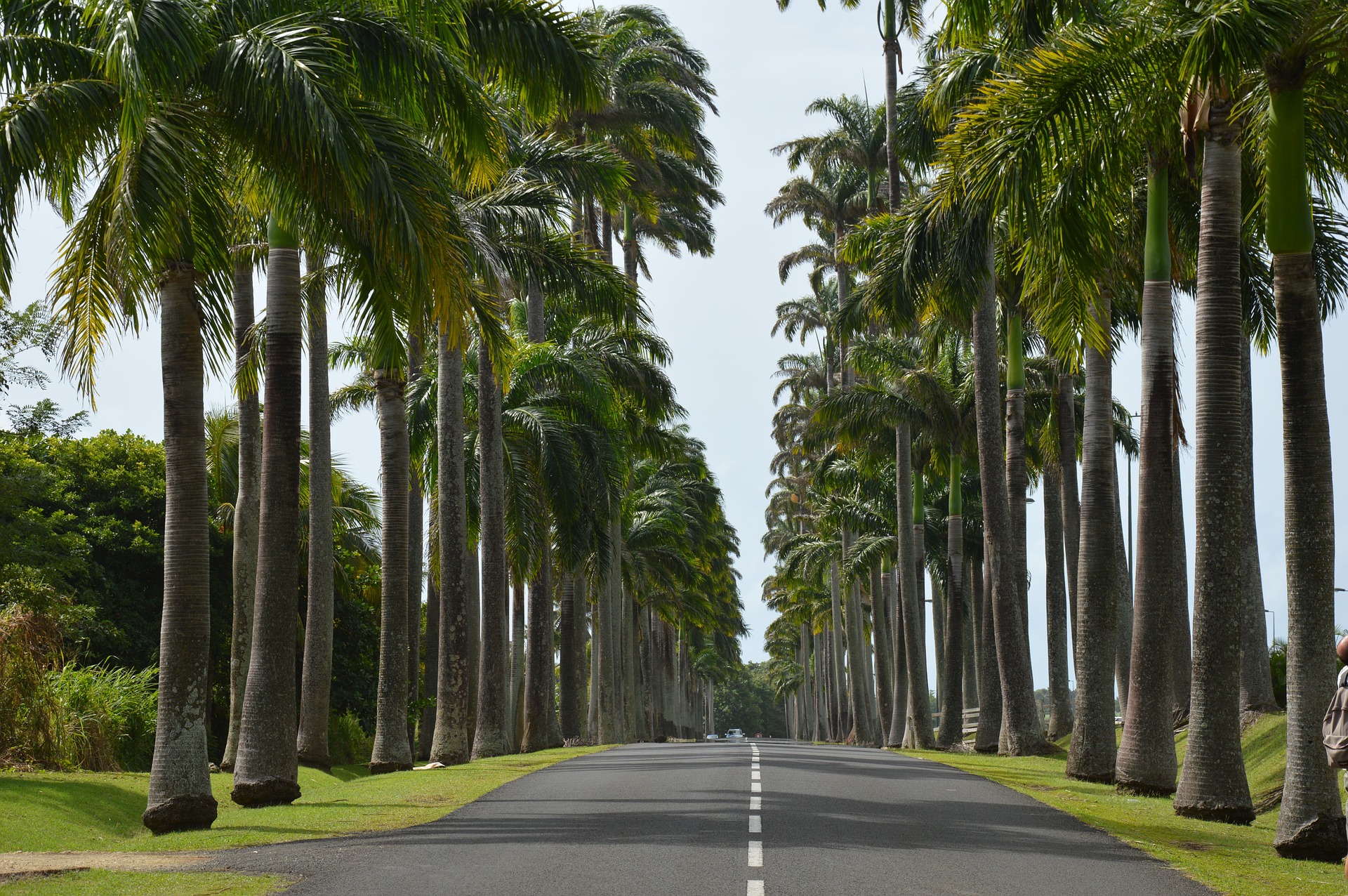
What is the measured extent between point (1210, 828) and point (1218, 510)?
3.39 m

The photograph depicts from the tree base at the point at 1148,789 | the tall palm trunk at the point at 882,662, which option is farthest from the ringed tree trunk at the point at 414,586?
the tree base at the point at 1148,789

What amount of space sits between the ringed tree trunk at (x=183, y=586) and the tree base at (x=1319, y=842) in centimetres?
1088

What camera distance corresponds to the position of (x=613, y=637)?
42.8 metres

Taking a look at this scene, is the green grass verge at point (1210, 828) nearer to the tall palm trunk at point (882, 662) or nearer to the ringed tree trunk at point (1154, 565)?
the ringed tree trunk at point (1154, 565)

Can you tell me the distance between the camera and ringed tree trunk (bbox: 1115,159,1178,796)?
1650cm

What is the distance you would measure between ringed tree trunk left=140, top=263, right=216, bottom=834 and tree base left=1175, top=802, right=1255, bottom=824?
35.4ft

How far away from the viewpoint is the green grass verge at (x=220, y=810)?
42.2ft

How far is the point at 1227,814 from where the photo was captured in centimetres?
1372

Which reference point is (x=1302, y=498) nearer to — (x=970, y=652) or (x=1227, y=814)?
(x=1227, y=814)

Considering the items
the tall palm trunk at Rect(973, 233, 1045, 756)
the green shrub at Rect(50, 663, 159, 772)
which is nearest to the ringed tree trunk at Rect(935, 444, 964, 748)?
the tall palm trunk at Rect(973, 233, 1045, 756)

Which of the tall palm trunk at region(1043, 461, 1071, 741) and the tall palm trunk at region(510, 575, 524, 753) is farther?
the tall palm trunk at region(510, 575, 524, 753)

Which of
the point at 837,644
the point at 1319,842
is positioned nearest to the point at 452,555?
the point at 1319,842

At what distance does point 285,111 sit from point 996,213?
813 cm

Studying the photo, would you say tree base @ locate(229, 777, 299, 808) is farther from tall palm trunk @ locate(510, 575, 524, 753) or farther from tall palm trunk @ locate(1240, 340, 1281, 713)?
tall palm trunk @ locate(510, 575, 524, 753)
